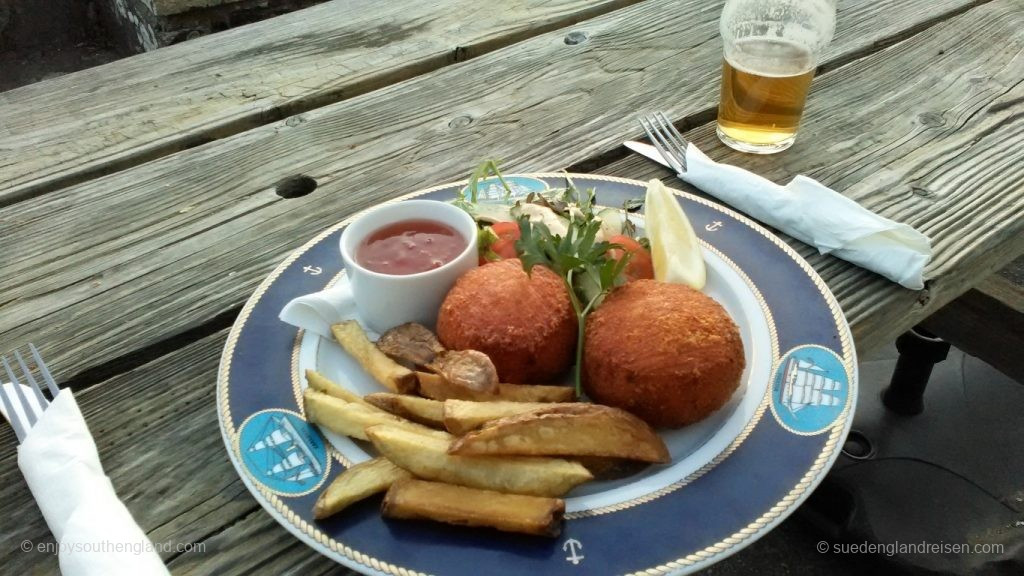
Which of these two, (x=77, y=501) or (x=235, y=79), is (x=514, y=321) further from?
(x=235, y=79)

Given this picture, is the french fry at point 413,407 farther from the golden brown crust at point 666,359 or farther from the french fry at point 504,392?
the golden brown crust at point 666,359

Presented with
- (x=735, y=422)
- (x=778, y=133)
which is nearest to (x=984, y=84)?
(x=778, y=133)

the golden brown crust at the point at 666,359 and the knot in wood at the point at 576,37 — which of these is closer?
the golden brown crust at the point at 666,359

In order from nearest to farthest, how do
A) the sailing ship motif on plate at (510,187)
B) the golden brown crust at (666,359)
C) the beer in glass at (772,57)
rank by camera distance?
1. the golden brown crust at (666,359)
2. the sailing ship motif on plate at (510,187)
3. the beer in glass at (772,57)

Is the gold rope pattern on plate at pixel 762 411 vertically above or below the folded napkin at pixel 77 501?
below

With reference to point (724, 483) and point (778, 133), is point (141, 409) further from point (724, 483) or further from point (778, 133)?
point (778, 133)

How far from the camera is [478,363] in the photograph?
1.40 metres

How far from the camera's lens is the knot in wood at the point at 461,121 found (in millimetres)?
2525

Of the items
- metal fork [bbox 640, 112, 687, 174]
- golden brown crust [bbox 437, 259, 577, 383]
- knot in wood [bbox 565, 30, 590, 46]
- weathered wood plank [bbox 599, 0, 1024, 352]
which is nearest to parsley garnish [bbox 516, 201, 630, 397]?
golden brown crust [bbox 437, 259, 577, 383]

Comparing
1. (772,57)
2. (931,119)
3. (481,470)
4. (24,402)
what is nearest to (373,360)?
(481,470)

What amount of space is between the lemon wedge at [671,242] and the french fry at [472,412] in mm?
519

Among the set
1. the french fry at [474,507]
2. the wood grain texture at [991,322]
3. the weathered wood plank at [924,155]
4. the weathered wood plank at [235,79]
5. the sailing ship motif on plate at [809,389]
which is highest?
the weathered wood plank at [235,79]

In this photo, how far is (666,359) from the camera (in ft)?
4.60

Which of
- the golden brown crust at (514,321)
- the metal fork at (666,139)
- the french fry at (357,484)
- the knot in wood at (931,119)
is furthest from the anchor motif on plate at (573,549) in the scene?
the knot in wood at (931,119)
